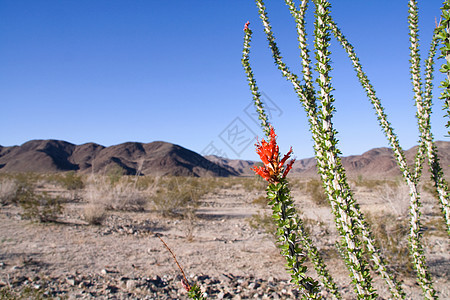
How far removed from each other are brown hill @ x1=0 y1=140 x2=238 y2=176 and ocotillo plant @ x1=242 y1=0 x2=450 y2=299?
61.6 m

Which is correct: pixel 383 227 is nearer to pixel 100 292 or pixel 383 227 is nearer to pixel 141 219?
pixel 100 292

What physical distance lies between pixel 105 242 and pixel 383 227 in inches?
259

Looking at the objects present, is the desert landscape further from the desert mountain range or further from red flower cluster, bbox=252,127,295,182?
the desert mountain range

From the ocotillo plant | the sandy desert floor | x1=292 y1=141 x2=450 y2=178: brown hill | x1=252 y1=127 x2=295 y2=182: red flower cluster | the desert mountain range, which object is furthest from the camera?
x1=292 y1=141 x2=450 y2=178: brown hill

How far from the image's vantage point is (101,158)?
7394 centimetres

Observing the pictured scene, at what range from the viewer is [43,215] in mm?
8414

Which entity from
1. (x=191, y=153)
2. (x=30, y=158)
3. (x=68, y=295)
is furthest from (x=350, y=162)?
(x=68, y=295)

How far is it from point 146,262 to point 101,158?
7475cm

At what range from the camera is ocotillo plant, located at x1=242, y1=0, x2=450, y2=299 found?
152 cm

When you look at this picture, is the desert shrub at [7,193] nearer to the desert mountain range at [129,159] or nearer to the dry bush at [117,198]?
the dry bush at [117,198]

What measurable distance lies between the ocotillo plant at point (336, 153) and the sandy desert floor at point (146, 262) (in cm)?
263

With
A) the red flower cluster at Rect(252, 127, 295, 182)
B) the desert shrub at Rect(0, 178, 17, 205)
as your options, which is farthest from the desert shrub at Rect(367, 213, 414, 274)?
the desert shrub at Rect(0, 178, 17, 205)

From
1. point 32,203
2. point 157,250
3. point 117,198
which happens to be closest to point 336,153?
point 157,250

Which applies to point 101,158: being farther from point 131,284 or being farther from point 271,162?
point 271,162
